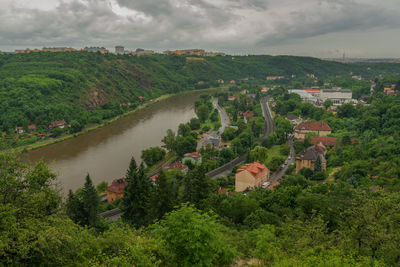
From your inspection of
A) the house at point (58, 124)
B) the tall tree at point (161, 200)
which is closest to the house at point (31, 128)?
the house at point (58, 124)

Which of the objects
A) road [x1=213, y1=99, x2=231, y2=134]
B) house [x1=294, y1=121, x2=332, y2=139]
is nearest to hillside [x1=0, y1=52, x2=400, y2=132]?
road [x1=213, y1=99, x2=231, y2=134]

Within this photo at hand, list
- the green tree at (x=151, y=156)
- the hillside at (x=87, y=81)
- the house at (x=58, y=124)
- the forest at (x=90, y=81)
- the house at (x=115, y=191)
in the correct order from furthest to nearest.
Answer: the hillside at (x=87, y=81), the forest at (x=90, y=81), the house at (x=58, y=124), the green tree at (x=151, y=156), the house at (x=115, y=191)

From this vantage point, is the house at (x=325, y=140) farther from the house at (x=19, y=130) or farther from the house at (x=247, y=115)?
the house at (x=19, y=130)

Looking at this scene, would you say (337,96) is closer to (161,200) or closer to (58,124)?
(58,124)

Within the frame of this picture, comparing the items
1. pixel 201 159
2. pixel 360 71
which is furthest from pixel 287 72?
pixel 201 159

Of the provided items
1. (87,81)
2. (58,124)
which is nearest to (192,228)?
(58,124)

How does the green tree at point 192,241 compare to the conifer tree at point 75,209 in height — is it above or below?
above

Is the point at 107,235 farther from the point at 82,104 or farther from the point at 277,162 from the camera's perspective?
the point at 82,104
